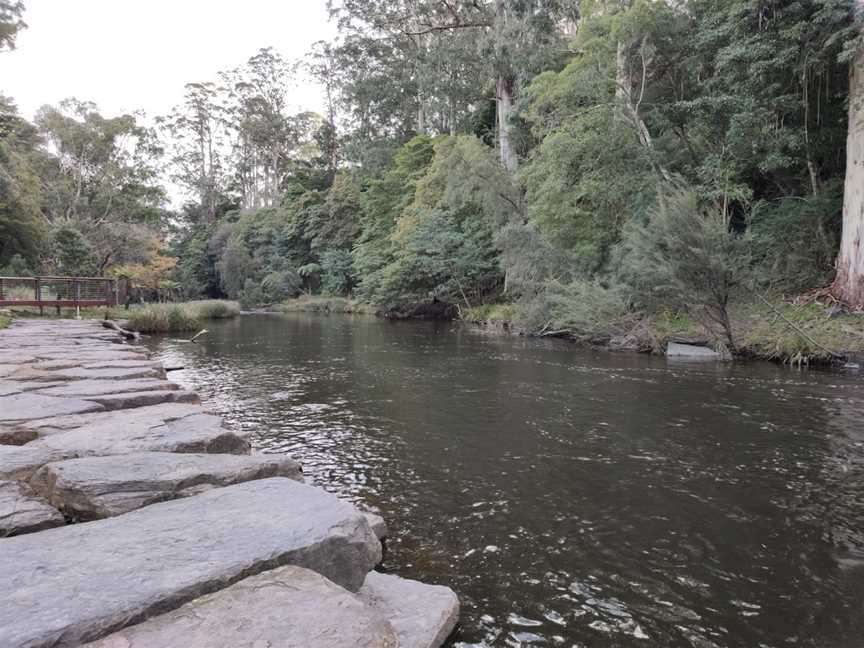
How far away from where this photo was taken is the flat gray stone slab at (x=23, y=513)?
187 centimetres

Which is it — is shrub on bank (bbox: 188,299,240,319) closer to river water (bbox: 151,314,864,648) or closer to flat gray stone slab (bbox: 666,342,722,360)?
river water (bbox: 151,314,864,648)

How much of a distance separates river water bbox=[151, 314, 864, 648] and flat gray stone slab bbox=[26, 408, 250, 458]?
3.37 feet

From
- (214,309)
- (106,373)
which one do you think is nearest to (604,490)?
(106,373)

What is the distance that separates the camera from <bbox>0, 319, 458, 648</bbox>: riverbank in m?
1.29

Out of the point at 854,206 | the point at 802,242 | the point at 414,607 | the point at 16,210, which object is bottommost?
the point at 414,607

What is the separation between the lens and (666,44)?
1486cm

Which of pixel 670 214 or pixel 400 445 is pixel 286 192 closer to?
pixel 670 214

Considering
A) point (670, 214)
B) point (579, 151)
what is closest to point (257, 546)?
point (670, 214)

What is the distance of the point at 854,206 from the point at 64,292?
19.8 meters

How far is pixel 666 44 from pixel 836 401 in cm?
1174

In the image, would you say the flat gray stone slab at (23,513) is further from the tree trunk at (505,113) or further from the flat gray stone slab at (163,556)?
the tree trunk at (505,113)

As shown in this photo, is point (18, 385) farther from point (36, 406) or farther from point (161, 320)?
point (161, 320)

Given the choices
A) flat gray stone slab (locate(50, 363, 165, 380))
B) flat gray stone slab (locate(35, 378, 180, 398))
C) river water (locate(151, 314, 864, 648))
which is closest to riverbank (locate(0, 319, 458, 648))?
flat gray stone slab (locate(35, 378, 180, 398))

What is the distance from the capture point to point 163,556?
5.15 ft
